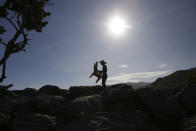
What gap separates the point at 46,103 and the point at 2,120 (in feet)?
9.44

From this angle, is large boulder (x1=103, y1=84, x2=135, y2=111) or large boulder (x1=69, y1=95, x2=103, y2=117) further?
large boulder (x1=103, y1=84, x2=135, y2=111)

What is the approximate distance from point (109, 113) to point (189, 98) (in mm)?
6268

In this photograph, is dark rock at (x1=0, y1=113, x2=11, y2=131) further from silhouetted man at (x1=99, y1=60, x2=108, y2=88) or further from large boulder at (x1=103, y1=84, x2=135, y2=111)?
silhouetted man at (x1=99, y1=60, x2=108, y2=88)

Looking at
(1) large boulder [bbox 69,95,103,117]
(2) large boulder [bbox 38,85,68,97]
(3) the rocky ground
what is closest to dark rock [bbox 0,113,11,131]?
(3) the rocky ground

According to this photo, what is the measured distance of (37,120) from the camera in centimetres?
786

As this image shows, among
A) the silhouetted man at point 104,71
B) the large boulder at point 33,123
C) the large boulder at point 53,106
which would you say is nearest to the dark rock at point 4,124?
the large boulder at point 33,123

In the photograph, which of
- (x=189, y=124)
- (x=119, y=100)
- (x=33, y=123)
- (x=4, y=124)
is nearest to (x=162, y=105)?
(x=189, y=124)

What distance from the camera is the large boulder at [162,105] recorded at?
9.78 m

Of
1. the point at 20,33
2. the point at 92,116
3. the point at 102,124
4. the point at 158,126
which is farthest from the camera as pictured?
the point at 20,33

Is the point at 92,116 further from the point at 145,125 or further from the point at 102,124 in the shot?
the point at 145,125

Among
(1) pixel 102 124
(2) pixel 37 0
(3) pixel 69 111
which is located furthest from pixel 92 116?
(2) pixel 37 0

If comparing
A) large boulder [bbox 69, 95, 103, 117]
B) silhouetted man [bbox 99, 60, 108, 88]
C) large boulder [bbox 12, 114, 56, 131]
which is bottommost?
large boulder [bbox 12, 114, 56, 131]

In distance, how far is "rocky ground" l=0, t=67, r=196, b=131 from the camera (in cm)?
788

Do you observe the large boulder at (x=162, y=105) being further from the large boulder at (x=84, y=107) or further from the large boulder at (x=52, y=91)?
the large boulder at (x=52, y=91)
